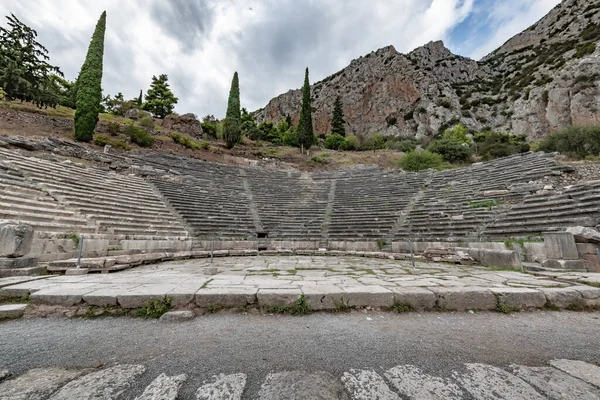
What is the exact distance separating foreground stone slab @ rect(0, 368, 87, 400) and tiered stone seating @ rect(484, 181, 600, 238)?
1050cm

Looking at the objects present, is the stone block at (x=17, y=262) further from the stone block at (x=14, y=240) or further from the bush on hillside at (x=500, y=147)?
the bush on hillside at (x=500, y=147)

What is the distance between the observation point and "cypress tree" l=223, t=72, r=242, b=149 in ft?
86.6

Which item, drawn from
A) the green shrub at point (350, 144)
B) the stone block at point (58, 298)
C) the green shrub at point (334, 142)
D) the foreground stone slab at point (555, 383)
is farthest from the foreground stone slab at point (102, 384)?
the green shrub at point (334, 142)

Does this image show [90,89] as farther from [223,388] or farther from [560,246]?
[560,246]

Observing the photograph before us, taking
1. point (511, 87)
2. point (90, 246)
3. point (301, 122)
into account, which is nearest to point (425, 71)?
point (511, 87)

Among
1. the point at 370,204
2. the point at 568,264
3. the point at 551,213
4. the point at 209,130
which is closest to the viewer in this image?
the point at 568,264

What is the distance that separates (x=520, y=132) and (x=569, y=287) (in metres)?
43.5

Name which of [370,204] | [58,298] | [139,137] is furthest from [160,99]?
[58,298]

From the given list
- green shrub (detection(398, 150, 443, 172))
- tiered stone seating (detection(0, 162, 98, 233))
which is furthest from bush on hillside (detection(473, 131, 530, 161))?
tiered stone seating (detection(0, 162, 98, 233))

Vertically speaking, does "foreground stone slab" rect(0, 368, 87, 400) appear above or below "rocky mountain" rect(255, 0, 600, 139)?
below

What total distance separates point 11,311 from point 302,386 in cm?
357

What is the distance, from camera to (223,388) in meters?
1.49

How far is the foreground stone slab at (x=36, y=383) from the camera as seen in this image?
1.38 metres

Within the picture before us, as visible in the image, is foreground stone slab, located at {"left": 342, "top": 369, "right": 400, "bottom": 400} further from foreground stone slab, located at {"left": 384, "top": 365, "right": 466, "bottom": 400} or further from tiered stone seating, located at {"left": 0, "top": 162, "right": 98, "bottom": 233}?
tiered stone seating, located at {"left": 0, "top": 162, "right": 98, "bottom": 233}
